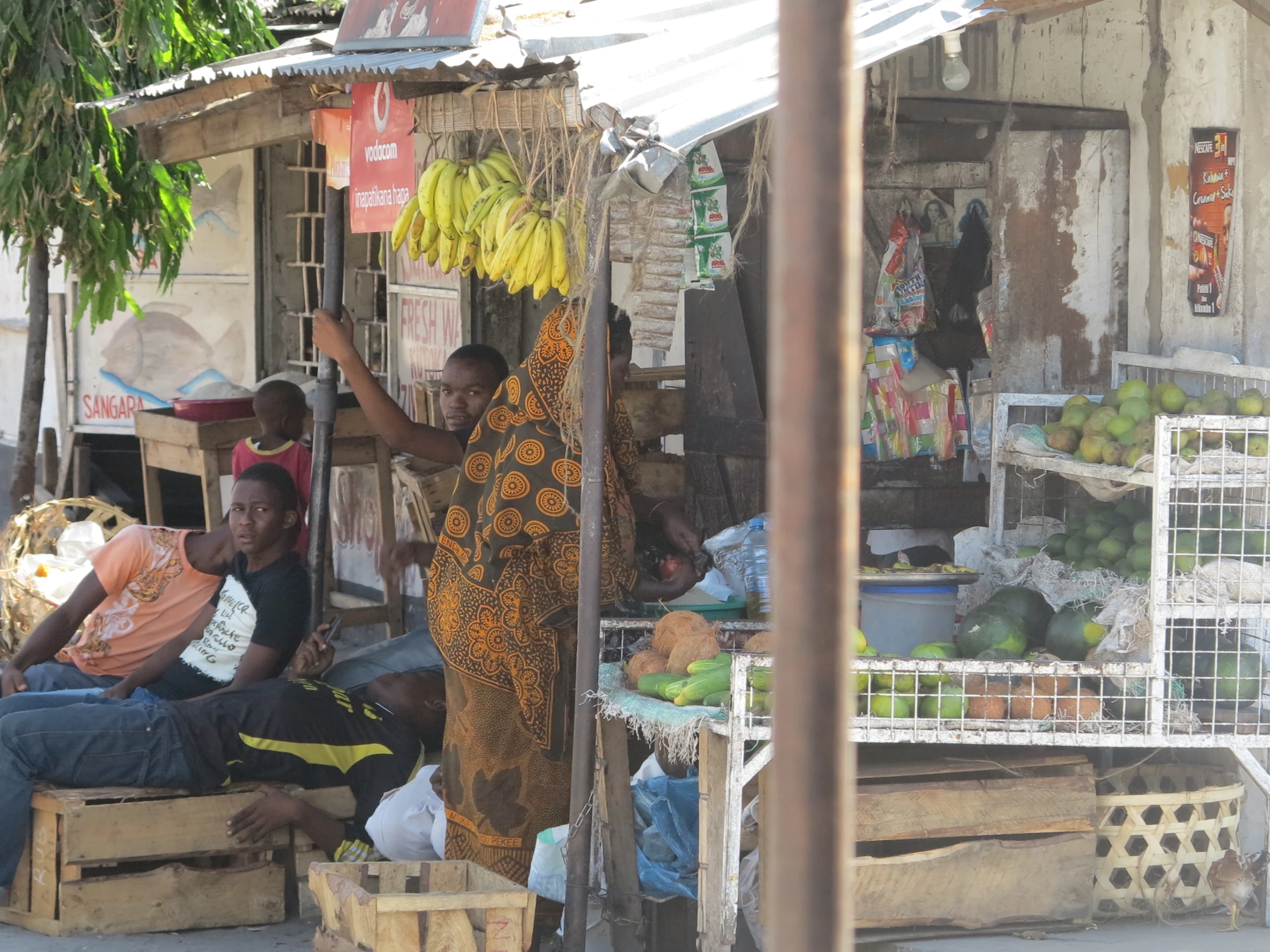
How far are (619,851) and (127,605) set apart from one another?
2228 mm

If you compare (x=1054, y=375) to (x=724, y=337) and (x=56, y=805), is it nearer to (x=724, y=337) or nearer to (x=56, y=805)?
(x=724, y=337)

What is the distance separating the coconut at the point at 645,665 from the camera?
137 inches

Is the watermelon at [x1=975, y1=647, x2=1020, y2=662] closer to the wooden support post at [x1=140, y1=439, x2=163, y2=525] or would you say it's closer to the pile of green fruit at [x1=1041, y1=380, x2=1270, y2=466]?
the pile of green fruit at [x1=1041, y1=380, x2=1270, y2=466]

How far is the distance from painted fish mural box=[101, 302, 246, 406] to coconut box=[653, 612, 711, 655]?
607 cm

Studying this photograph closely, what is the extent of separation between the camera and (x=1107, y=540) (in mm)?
3846

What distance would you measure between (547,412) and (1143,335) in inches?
70.3

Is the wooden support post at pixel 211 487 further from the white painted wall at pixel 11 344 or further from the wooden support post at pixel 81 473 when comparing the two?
the white painted wall at pixel 11 344

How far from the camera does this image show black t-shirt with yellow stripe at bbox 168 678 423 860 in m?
4.40

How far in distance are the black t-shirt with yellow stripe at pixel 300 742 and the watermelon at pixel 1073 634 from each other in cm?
214

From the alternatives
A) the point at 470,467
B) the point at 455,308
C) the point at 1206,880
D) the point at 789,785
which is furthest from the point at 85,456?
the point at 789,785

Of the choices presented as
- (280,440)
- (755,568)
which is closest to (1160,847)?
(755,568)

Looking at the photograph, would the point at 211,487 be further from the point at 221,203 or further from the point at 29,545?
the point at 221,203

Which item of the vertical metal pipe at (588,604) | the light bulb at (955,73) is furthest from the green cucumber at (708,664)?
the light bulb at (955,73)

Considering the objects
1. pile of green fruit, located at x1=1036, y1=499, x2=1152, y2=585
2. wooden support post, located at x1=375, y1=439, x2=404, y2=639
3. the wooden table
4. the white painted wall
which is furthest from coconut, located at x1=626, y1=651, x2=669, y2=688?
the white painted wall
